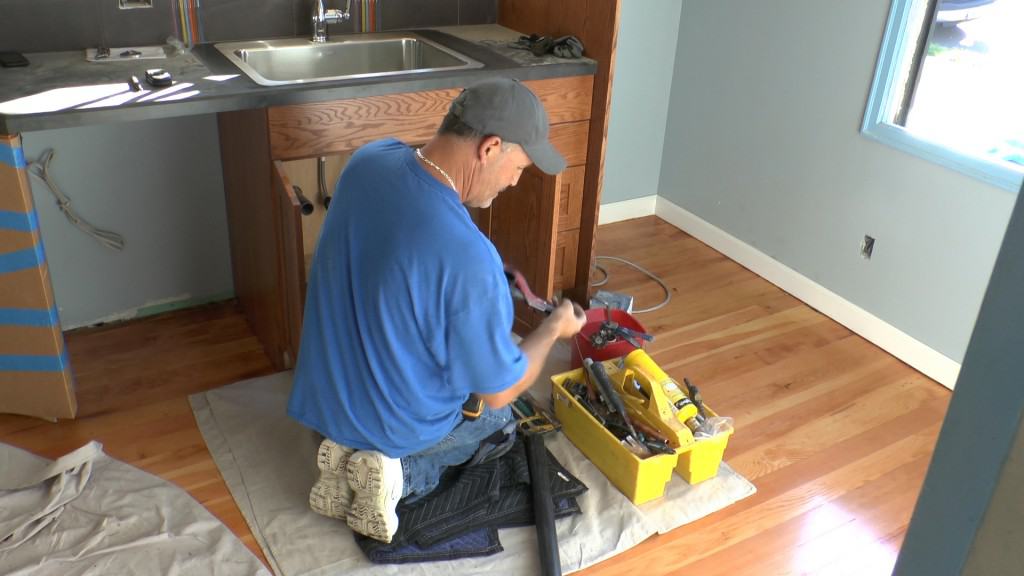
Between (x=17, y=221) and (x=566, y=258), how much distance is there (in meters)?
1.76

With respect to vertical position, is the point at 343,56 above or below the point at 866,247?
above

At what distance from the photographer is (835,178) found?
3.16 metres

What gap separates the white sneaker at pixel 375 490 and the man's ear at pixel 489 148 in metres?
0.73

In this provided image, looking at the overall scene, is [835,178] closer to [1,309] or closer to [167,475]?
[167,475]

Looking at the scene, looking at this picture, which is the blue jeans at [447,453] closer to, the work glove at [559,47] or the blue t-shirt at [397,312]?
the blue t-shirt at [397,312]

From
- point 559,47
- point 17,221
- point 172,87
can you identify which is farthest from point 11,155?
point 559,47

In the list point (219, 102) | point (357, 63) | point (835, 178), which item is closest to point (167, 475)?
point (219, 102)

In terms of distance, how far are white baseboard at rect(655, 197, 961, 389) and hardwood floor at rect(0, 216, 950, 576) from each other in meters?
0.04

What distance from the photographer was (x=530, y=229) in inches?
115

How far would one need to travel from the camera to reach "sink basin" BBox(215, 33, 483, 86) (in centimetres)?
279

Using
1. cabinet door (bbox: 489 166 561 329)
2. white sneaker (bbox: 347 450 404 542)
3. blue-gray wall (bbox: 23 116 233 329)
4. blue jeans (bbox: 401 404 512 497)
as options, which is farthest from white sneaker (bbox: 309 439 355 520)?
blue-gray wall (bbox: 23 116 233 329)

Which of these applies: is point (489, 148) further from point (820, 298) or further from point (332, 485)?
point (820, 298)

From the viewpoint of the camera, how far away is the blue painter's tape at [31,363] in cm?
236

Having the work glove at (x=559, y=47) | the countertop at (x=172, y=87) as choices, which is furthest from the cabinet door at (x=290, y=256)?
the work glove at (x=559, y=47)
